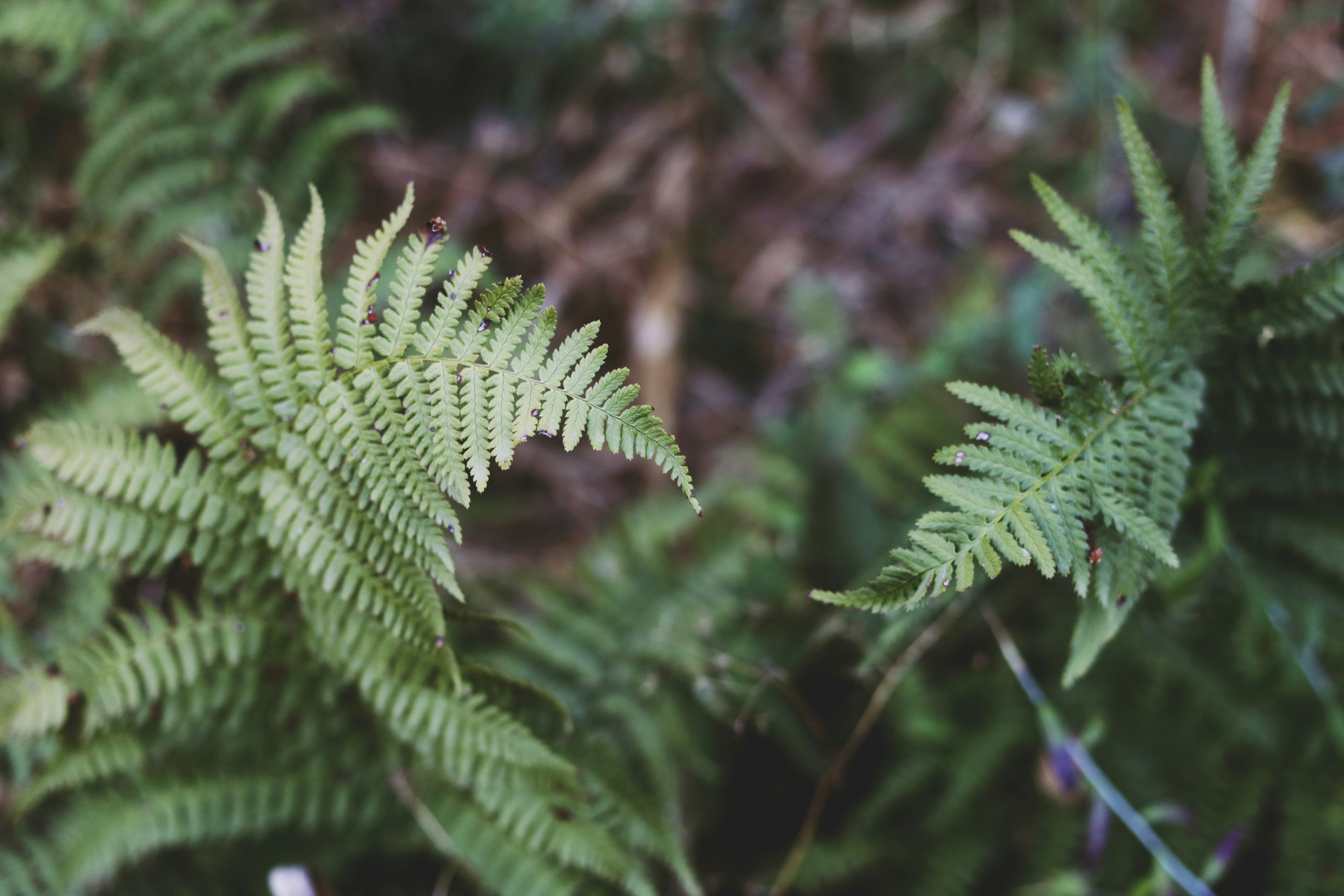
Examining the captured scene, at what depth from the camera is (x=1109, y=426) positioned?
1650 millimetres

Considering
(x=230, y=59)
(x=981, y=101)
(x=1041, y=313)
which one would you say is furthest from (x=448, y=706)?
(x=981, y=101)

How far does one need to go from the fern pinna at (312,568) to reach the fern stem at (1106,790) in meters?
1.03

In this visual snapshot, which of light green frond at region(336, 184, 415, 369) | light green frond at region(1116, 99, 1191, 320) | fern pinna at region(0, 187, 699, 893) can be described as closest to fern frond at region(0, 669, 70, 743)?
fern pinna at region(0, 187, 699, 893)

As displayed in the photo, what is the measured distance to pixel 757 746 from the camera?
278 centimetres

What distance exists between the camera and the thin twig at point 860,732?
2.21 m

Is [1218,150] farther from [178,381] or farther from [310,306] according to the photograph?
[178,381]

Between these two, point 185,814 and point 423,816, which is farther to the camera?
Answer: point 423,816

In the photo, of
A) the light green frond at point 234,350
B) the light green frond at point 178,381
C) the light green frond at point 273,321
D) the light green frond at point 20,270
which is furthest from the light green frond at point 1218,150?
the light green frond at point 20,270

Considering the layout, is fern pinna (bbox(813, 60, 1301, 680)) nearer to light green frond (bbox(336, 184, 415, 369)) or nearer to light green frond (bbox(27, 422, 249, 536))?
light green frond (bbox(336, 184, 415, 369))

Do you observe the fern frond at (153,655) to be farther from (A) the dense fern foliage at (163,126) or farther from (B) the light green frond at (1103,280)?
(B) the light green frond at (1103,280)

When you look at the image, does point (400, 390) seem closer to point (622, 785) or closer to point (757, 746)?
point (622, 785)

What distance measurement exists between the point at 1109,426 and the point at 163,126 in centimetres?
315

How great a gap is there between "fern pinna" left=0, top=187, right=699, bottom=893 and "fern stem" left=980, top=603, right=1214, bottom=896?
1.03 metres

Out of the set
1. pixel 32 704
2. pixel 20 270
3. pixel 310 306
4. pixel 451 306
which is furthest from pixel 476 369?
pixel 20 270
